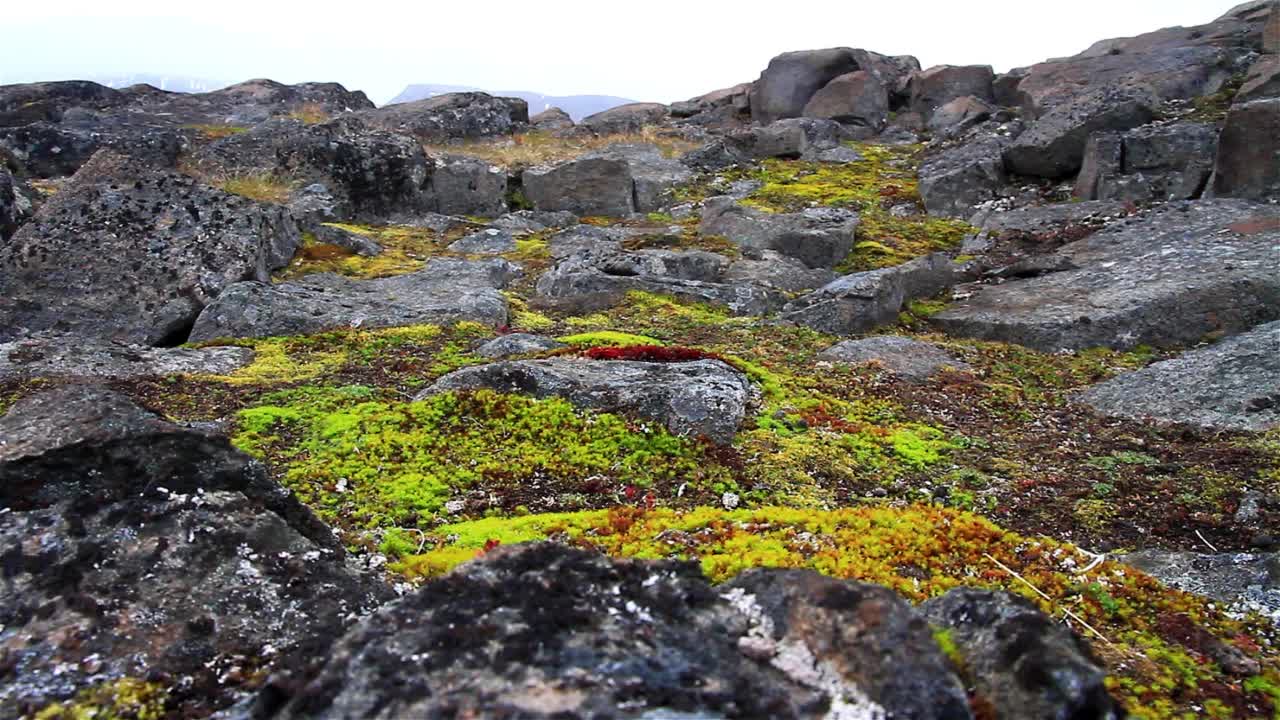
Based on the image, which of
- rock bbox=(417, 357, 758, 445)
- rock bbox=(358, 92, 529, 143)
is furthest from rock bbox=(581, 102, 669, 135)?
rock bbox=(417, 357, 758, 445)

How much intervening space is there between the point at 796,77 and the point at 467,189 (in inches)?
1181

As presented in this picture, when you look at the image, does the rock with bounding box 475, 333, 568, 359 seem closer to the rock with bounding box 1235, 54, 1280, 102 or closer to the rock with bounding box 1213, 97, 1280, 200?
the rock with bounding box 1213, 97, 1280, 200

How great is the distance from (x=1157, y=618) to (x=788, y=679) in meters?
4.39

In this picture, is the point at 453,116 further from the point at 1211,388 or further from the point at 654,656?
the point at 654,656

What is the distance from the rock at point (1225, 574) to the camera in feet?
21.5

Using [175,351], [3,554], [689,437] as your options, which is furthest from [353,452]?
[175,351]

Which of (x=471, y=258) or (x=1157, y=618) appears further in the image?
(x=471, y=258)

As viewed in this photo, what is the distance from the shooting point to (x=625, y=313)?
59.2 ft

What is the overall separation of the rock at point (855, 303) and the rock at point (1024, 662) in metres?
13.1

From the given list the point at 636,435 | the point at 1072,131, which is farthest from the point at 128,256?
the point at 1072,131

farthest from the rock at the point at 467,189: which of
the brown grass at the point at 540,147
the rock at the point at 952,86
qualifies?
the rock at the point at 952,86

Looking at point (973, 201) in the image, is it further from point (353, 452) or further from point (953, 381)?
point (353, 452)

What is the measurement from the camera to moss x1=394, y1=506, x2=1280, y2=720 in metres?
5.44

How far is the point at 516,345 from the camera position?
1365cm
